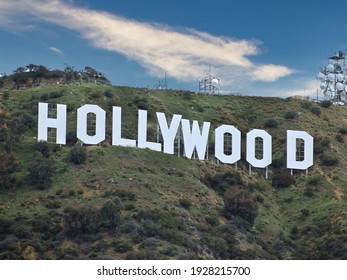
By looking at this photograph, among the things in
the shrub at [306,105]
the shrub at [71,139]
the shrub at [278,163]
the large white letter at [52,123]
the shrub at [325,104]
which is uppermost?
the shrub at [325,104]

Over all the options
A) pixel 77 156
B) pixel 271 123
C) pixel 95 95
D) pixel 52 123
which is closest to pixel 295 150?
pixel 271 123

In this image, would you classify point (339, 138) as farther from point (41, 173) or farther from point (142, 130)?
point (41, 173)

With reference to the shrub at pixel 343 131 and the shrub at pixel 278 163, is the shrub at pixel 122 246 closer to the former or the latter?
the shrub at pixel 278 163

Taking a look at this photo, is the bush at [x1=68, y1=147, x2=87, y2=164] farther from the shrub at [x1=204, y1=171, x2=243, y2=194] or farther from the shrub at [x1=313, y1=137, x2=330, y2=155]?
the shrub at [x1=313, y1=137, x2=330, y2=155]

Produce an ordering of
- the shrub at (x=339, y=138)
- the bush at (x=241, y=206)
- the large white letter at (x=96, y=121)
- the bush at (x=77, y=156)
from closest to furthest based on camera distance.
A: the bush at (x=241, y=206)
the bush at (x=77, y=156)
the large white letter at (x=96, y=121)
the shrub at (x=339, y=138)

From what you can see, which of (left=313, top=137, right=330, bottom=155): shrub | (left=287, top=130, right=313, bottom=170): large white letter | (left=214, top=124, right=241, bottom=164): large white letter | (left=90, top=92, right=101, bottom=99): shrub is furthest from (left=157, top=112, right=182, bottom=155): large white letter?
(left=313, top=137, right=330, bottom=155): shrub

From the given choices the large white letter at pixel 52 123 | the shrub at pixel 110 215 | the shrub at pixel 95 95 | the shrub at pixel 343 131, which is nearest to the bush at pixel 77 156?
the large white letter at pixel 52 123
